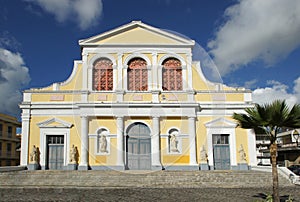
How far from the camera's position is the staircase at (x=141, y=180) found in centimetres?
1622

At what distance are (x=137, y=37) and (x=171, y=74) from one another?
147 inches

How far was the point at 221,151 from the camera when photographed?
73.3ft

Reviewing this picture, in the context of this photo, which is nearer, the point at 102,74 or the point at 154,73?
the point at 154,73

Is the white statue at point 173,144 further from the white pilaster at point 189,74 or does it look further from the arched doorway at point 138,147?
the white pilaster at point 189,74

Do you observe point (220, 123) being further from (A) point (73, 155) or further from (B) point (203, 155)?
(A) point (73, 155)

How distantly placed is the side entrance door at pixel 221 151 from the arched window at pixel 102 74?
8497 mm

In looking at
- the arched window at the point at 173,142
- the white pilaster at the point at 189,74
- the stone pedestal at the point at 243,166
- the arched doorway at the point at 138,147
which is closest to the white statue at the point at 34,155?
the arched doorway at the point at 138,147

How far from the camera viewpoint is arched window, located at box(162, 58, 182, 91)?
75.6ft

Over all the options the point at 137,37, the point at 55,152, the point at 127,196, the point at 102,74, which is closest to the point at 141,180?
the point at 127,196

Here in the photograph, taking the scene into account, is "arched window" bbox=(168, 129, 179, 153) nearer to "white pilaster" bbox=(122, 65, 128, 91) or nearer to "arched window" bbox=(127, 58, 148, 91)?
"arched window" bbox=(127, 58, 148, 91)

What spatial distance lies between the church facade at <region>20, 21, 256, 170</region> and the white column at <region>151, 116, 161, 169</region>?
0.07 m

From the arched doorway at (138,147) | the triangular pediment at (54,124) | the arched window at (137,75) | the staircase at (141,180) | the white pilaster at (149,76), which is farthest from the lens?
the arched window at (137,75)

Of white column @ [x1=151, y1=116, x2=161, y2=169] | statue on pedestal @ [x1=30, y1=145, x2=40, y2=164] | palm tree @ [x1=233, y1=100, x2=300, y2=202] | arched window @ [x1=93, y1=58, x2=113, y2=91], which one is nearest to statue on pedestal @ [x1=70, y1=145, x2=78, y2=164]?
statue on pedestal @ [x1=30, y1=145, x2=40, y2=164]

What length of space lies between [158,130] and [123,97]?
3369mm
